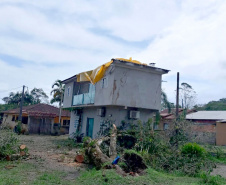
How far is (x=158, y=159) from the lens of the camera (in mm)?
10648

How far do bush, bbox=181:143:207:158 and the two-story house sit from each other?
560 cm

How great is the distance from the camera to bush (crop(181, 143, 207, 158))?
36.0ft

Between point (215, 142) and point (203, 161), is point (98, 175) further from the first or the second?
point (215, 142)

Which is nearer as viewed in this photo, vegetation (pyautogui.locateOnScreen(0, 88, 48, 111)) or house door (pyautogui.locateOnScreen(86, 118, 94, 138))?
house door (pyautogui.locateOnScreen(86, 118, 94, 138))

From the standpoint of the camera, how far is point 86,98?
1942 centimetres

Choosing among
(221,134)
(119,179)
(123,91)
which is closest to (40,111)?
(123,91)

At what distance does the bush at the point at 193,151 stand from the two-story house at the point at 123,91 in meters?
5.60

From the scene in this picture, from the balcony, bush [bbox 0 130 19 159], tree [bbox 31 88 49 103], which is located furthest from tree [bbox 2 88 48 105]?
bush [bbox 0 130 19 159]

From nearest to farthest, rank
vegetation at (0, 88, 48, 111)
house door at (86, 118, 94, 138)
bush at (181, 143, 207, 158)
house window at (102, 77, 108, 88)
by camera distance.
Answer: bush at (181, 143, 207, 158) < house window at (102, 77, 108, 88) < house door at (86, 118, 94, 138) < vegetation at (0, 88, 48, 111)

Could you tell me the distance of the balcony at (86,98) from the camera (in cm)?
1850

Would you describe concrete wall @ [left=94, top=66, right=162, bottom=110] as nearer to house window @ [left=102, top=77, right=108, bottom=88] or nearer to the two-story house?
the two-story house

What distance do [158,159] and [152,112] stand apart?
7867mm

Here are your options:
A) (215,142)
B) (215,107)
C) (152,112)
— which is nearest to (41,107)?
(152,112)

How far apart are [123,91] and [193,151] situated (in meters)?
6.32
